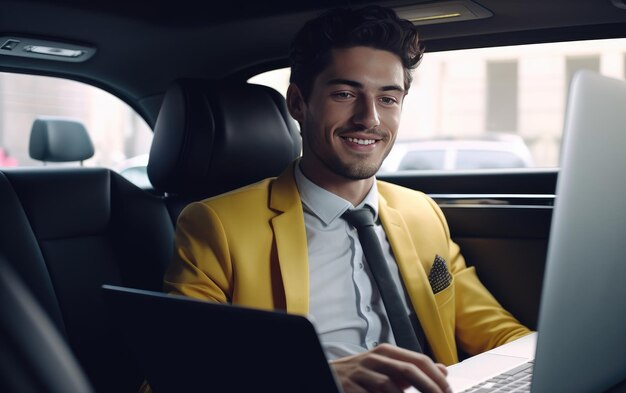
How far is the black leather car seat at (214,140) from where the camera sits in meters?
2.11

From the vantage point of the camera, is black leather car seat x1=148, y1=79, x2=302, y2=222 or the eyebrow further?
black leather car seat x1=148, y1=79, x2=302, y2=222

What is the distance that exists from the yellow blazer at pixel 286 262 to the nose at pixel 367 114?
0.23 m

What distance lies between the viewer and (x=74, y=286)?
202cm

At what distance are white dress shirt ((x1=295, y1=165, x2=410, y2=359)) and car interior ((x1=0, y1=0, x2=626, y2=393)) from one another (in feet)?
1.33

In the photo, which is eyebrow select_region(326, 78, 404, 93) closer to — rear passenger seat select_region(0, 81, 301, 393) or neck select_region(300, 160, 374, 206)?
neck select_region(300, 160, 374, 206)

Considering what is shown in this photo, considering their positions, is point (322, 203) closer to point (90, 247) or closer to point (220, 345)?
point (90, 247)

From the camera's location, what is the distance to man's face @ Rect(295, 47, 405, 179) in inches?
72.2

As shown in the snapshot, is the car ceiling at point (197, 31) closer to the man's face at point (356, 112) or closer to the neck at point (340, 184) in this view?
the man's face at point (356, 112)

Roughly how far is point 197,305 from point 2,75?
221cm

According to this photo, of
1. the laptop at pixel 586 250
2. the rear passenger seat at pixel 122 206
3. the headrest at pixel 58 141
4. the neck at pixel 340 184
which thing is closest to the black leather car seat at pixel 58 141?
the headrest at pixel 58 141

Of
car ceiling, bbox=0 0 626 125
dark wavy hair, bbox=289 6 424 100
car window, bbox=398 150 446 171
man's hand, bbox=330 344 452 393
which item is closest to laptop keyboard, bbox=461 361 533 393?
man's hand, bbox=330 344 452 393

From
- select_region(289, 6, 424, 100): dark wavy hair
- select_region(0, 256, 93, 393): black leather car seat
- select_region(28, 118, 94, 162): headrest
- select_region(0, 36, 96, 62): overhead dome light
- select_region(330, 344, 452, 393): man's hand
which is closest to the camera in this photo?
select_region(0, 256, 93, 393): black leather car seat

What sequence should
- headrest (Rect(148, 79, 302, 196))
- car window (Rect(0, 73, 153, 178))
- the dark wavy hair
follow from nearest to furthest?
1. the dark wavy hair
2. headrest (Rect(148, 79, 302, 196))
3. car window (Rect(0, 73, 153, 178))

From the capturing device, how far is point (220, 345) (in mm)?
784
